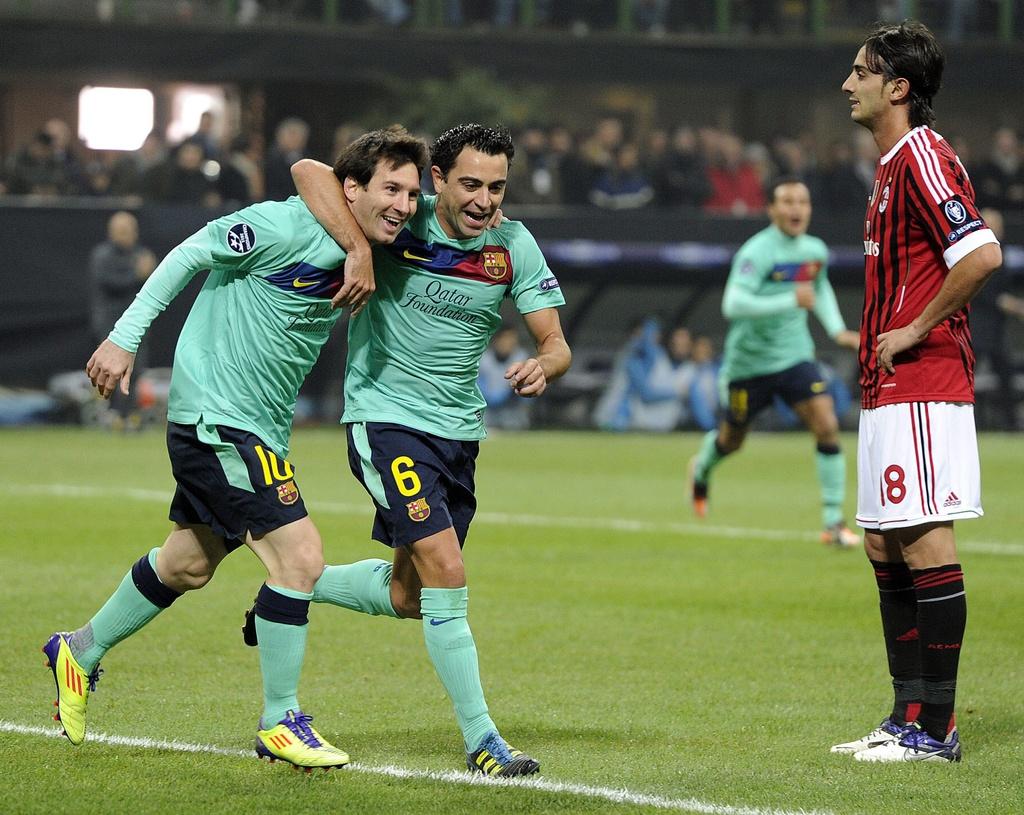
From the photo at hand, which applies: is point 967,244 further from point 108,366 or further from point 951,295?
point 108,366

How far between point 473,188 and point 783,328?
6.57 m

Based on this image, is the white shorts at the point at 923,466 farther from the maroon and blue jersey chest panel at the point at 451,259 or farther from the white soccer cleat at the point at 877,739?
the maroon and blue jersey chest panel at the point at 451,259

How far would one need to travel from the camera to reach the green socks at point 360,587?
589cm

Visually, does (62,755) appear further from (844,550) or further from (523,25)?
(523,25)

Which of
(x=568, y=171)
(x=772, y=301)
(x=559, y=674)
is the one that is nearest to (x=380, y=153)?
(x=559, y=674)

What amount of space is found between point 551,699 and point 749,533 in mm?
5674

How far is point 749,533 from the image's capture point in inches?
470

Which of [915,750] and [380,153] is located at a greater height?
[380,153]

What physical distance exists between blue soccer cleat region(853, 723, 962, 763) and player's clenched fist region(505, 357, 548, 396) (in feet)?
5.44

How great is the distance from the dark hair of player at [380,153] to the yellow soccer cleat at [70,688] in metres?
1.90

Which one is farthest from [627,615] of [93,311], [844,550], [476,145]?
[93,311]

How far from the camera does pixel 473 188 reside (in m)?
5.48

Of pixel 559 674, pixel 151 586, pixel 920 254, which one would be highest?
pixel 920 254

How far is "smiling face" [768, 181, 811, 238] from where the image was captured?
1161 cm
